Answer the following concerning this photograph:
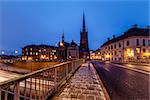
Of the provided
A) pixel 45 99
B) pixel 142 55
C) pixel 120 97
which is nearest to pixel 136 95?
pixel 120 97

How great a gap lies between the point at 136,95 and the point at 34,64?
63012mm

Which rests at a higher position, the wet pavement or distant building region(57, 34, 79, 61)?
distant building region(57, 34, 79, 61)

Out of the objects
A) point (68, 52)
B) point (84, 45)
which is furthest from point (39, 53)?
point (84, 45)

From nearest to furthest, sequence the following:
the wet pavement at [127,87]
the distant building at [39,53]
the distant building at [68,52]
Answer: the wet pavement at [127,87] → the distant building at [68,52] → the distant building at [39,53]

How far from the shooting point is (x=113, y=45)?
65312 millimetres

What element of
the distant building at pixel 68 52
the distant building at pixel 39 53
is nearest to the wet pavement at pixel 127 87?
the distant building at pixel 68 52

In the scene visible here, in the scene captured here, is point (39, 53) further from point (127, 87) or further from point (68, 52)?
point (127, 87)

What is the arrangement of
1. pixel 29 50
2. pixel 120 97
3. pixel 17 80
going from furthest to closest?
pixel 29 50
pixel 120 97
pixel 17 80

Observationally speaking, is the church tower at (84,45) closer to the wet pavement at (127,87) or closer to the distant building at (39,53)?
the distant building at (39,53)

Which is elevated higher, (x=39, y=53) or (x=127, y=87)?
(x=39, y=53)

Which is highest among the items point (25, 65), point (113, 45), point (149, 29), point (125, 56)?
point (149, 29)

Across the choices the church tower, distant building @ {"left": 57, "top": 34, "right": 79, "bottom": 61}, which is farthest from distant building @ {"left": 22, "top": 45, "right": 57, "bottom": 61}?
the church tower

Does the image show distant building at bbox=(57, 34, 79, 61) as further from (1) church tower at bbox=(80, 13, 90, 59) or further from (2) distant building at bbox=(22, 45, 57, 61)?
(1) church tower at bbox=(80, 13, 90, 59)

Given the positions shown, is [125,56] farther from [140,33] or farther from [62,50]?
[62,50]
